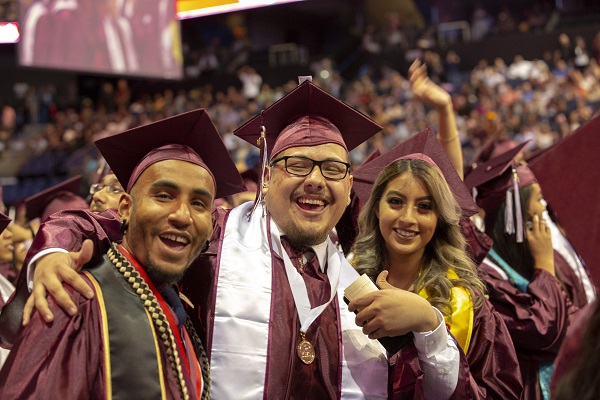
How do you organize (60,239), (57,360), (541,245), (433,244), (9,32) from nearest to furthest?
1. (57,360)
2. (60,239)
3. (433,244)
4. (541,245)
5. (9,32)

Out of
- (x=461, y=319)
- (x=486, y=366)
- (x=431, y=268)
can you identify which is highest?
(x=431, y=268)

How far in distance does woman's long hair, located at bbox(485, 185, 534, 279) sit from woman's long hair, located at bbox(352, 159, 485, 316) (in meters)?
1.00

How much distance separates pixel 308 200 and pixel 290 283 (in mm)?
278

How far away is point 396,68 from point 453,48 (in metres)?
1.40

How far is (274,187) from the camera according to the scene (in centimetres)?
266

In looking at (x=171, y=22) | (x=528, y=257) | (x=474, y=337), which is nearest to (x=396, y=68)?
(x=171, y=22)

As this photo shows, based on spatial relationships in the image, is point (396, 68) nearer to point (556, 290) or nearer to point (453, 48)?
point (453, 48)

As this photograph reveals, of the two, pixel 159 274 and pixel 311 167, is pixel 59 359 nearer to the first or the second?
pixel 159 274

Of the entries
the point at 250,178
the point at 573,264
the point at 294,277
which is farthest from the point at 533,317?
the point at 250,178

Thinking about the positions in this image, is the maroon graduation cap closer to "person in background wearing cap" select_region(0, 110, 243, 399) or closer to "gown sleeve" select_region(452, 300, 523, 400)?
"gown sleeve" select_region(452, 300, 523, 400)

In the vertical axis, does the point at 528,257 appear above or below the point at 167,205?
below

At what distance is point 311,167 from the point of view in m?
2.61

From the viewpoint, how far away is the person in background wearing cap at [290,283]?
2.45 m

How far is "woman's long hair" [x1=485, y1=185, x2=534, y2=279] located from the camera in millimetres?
3838
